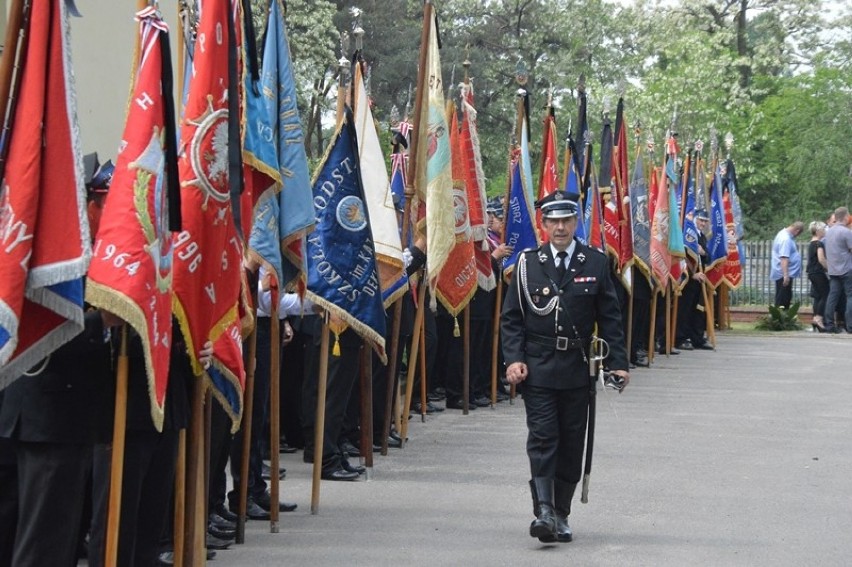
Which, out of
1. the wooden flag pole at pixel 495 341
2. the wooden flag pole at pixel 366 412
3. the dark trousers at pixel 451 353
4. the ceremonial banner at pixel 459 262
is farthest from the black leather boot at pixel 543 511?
the wooden flag pole at pixel 495 341

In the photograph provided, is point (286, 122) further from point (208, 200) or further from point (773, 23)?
point (773, 23)

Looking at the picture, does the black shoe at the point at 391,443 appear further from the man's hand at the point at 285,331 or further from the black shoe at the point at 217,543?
the black shoe at the point at 217,543

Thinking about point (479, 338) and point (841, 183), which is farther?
point (841, 183)

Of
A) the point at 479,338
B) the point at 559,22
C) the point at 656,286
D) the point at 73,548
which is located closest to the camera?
the point at 73,548

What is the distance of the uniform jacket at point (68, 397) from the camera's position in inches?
196

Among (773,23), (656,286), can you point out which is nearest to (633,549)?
(656,286)

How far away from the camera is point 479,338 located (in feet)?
46.4

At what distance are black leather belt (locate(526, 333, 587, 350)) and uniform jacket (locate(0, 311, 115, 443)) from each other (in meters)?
3.35

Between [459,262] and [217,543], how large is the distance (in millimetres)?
5580

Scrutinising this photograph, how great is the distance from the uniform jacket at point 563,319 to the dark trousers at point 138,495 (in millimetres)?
2788

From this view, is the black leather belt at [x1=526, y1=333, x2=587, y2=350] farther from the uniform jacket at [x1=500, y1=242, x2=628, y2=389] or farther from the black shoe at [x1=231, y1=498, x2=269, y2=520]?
the black shoe at [x1=231, y1=498, x2=269, y2=520]

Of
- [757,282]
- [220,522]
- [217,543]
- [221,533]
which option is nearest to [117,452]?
[217,543]

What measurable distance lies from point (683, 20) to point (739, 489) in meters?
36.2

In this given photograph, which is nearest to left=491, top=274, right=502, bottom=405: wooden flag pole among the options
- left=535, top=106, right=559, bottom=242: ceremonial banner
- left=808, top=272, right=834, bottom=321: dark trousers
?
left=535, top=106, right=559, bottom=242: ceremonial banner
